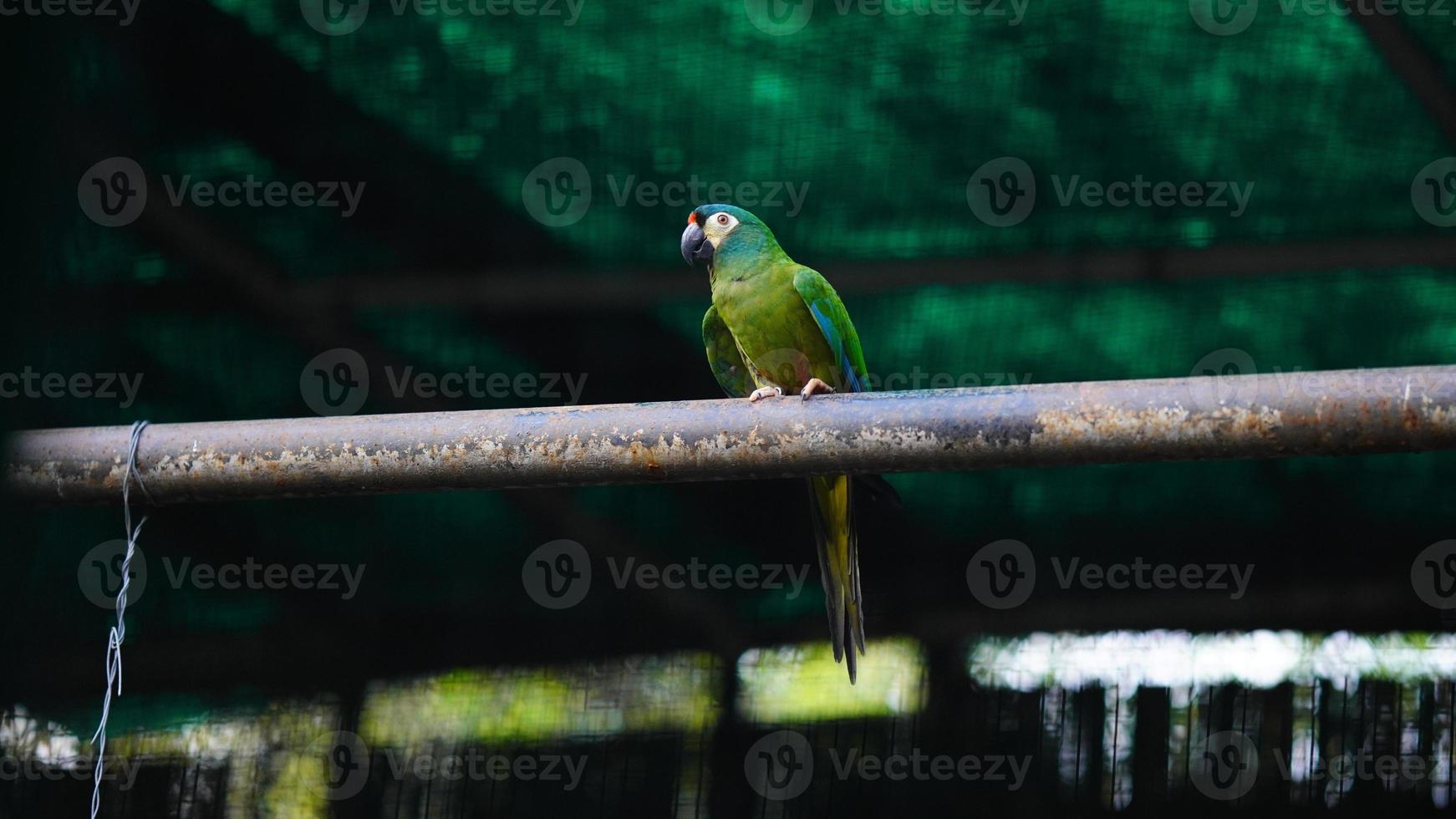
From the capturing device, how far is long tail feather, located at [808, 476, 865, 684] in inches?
111

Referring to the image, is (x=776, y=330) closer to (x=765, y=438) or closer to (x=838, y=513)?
(x=838, y=513)

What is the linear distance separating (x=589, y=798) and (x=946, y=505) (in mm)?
1402

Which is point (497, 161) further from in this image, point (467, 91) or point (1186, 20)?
point (1186, 20)

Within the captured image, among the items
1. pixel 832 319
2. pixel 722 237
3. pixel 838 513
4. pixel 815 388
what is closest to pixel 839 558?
pixel 838 513

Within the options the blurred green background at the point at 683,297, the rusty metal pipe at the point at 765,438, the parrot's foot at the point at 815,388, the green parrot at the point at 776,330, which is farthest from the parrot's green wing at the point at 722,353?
the rusty metal pipe at the point at 765,438

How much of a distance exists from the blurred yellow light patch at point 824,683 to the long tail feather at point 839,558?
0.46m

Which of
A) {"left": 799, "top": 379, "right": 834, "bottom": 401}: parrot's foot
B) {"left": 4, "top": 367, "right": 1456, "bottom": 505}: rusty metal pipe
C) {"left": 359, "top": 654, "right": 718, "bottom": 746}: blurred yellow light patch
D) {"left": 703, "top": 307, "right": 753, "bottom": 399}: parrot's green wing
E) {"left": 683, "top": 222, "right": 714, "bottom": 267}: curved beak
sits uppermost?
{"left": 683, "top": 222, "right": 714, "bottom": 267}: curved beak

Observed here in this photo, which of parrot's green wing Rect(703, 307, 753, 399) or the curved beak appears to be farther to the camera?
parrot's green wing Rect(703, 307, 753, 399)

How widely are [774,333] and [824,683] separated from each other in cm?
110

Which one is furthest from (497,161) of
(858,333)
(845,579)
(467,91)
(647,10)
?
(845,579)

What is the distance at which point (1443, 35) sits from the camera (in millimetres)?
2715

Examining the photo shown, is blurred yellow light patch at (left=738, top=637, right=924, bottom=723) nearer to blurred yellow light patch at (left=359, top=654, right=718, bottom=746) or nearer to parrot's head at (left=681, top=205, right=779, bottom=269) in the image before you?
blurred yellow light patch at (left=359, top=654, right=718, bottom=746)

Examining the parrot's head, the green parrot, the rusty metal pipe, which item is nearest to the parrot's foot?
the green parrot

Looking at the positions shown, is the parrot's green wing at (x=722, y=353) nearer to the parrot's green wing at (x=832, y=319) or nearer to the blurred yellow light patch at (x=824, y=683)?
the parrot's green wing at (x=832, y=319)
